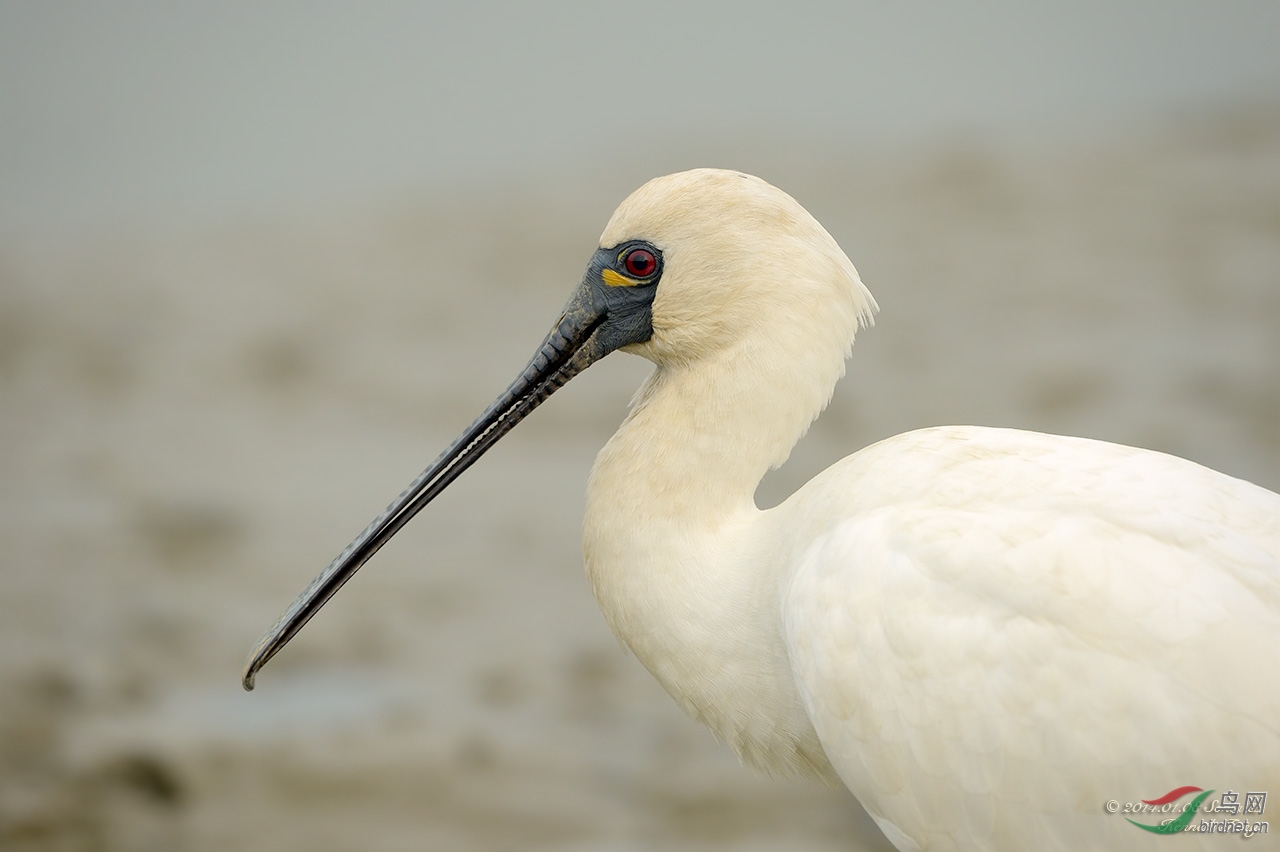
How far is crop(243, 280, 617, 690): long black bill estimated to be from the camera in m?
2.48

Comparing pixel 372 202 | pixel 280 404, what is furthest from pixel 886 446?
pixel 372 202

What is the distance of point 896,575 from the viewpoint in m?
2.00

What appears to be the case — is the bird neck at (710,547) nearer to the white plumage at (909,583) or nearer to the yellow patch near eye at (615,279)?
the white plumage at (909,583)

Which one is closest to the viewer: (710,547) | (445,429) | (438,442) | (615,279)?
(710,547)

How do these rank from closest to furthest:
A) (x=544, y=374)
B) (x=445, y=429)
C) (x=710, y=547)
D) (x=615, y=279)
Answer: (x=710, y=547), (x=615, y=279), (x=544, y=374), (x=445, y=429)

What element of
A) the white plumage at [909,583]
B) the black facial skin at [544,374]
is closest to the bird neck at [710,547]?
the white plumage at [909,583]

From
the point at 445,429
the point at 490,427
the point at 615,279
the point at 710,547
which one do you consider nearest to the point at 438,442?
the point at 445,429

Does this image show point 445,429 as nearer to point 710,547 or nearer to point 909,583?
point 710,547

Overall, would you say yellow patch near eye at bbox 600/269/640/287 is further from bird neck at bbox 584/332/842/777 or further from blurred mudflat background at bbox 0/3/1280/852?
blurred mudflat background at bbox 0/3/1280/852

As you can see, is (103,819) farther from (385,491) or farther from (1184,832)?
(1184,832)

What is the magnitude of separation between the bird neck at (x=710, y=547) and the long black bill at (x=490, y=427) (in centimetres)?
22

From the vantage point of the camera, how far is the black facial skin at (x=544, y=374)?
2.42m

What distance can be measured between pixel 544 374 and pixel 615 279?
0.80ft

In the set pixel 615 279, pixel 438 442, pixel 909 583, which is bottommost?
pixel 438 442
